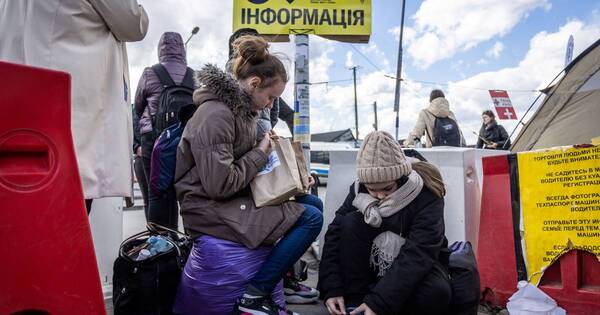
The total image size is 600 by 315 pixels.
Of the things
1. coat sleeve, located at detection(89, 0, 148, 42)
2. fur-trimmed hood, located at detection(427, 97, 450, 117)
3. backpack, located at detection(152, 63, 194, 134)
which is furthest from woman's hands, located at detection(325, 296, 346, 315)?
fur-trimmed hood, located at detection(427, 97, 450, 117)

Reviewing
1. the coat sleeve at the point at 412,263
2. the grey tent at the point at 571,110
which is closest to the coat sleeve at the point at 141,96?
the coat sleeve at the point at 412,263

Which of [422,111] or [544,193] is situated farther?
[422,111]

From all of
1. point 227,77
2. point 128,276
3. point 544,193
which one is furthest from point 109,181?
point 544,193

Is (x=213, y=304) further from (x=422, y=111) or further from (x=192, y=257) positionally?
(x=422, y=111)

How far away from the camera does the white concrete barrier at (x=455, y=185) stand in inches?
114

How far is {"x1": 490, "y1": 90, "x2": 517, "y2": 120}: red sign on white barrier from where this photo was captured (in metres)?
13.9

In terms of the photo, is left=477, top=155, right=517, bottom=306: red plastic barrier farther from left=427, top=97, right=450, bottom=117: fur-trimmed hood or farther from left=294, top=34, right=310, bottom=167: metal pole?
left=427, top=97, right=450, bottom=117: fur-trimmed hood

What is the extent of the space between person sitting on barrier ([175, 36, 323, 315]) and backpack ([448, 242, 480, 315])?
2.39ft

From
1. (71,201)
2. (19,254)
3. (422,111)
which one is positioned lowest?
(19,254)

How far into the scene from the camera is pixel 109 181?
2.15 m

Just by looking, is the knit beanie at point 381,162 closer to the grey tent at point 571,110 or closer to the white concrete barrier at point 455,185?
the white concrete barrier at point 455,185

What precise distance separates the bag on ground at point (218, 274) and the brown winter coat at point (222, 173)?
0.17 ft

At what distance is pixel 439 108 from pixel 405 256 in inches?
173

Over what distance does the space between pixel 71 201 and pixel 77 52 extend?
113 cm
